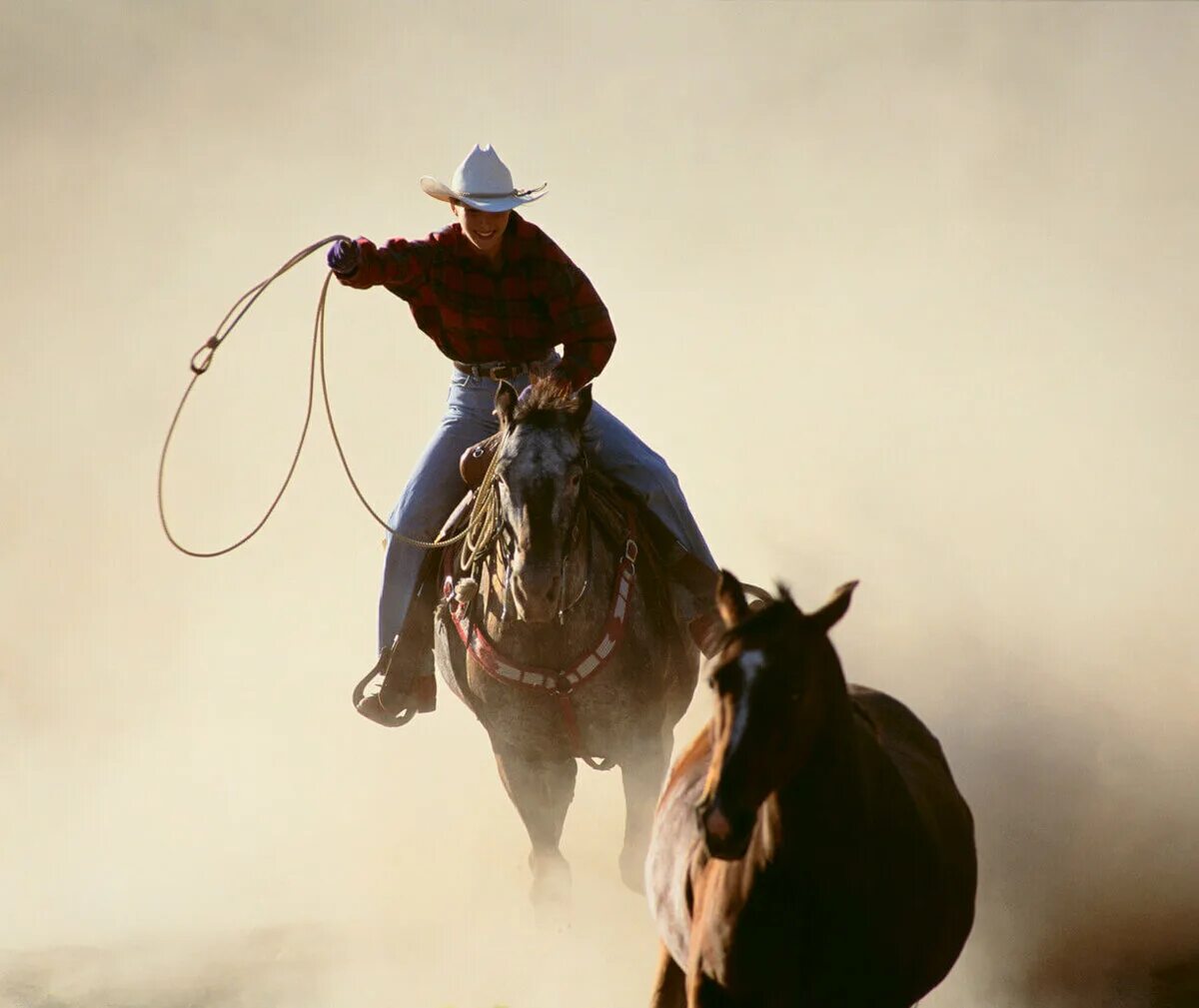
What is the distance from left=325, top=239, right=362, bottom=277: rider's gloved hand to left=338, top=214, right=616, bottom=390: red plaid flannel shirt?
0.53 ft

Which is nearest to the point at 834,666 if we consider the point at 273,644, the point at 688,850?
the point at 688,850

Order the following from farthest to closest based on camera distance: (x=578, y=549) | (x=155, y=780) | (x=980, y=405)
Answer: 1. (x=980, y=405)
2. (x=155, y=780)
3. (x=578, y=549)

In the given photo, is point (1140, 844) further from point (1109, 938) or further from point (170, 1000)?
point (170, 1000)

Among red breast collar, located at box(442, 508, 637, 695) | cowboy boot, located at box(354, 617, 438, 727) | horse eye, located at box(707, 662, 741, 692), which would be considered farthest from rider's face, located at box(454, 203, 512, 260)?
horse eye, located at box(707, 662, 741, 692)

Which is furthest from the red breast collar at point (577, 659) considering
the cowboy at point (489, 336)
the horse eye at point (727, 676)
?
the horse eye at point (727, 676)

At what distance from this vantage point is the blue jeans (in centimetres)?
814

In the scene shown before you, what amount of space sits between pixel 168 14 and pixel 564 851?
19.4 metres

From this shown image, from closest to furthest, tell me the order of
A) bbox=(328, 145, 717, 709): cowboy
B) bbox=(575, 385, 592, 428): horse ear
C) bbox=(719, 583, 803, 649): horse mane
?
bbox=(719, 583, 803, 649): horse mane < bbox=(575, 385, 592, 428): horse ear < bbox=(328, 145, 717, 709): cowboy

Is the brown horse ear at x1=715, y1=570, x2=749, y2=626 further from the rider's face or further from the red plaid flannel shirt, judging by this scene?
the rider's face

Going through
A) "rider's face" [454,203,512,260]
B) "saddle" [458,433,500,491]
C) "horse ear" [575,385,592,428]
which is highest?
"rider's face" [454,203,512,260]

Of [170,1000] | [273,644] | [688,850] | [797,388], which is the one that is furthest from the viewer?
[797,388]

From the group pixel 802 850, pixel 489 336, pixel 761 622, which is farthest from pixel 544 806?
pixel 761 622

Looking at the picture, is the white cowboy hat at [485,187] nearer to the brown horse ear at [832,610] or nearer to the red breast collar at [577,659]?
the red breast collar at [577,659]

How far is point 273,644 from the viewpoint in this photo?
1716 centimetres
